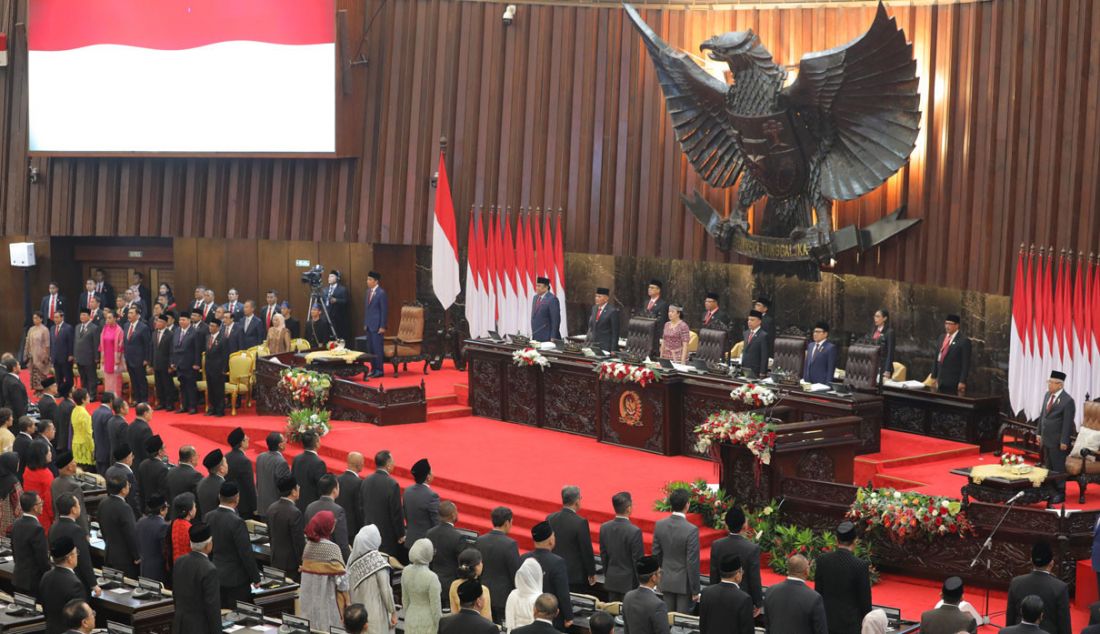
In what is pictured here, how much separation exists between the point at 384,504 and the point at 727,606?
3112mm

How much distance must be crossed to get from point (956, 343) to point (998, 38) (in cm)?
301

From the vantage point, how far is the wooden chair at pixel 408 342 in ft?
55.8

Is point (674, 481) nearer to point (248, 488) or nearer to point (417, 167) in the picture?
point (248, 488)

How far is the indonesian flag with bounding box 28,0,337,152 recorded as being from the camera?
60.4 ft

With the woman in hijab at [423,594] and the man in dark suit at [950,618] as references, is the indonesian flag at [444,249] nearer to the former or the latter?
the woman in hijab at [423,594]

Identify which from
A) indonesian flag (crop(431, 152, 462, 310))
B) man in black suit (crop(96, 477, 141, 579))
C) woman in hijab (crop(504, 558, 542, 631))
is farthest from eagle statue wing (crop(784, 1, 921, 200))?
man in black suit (crop(96, 477, 141, 579))

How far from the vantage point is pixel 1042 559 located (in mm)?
7738

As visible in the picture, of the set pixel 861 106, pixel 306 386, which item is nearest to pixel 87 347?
pixel 306 386

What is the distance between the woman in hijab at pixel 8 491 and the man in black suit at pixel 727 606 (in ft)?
18.9

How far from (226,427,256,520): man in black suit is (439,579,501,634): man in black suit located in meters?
3.83

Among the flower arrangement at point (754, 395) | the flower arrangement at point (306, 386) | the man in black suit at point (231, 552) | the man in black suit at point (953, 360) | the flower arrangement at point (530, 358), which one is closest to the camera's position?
the man in black suit at point (231, 552)

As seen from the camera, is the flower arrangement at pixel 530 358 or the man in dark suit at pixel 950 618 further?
the flower arrangement at pixel 530 358

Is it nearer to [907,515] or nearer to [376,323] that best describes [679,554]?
[907,515]

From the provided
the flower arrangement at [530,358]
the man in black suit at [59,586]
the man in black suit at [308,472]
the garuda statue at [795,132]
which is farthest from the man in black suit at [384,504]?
the garuda statue at [795,132]
